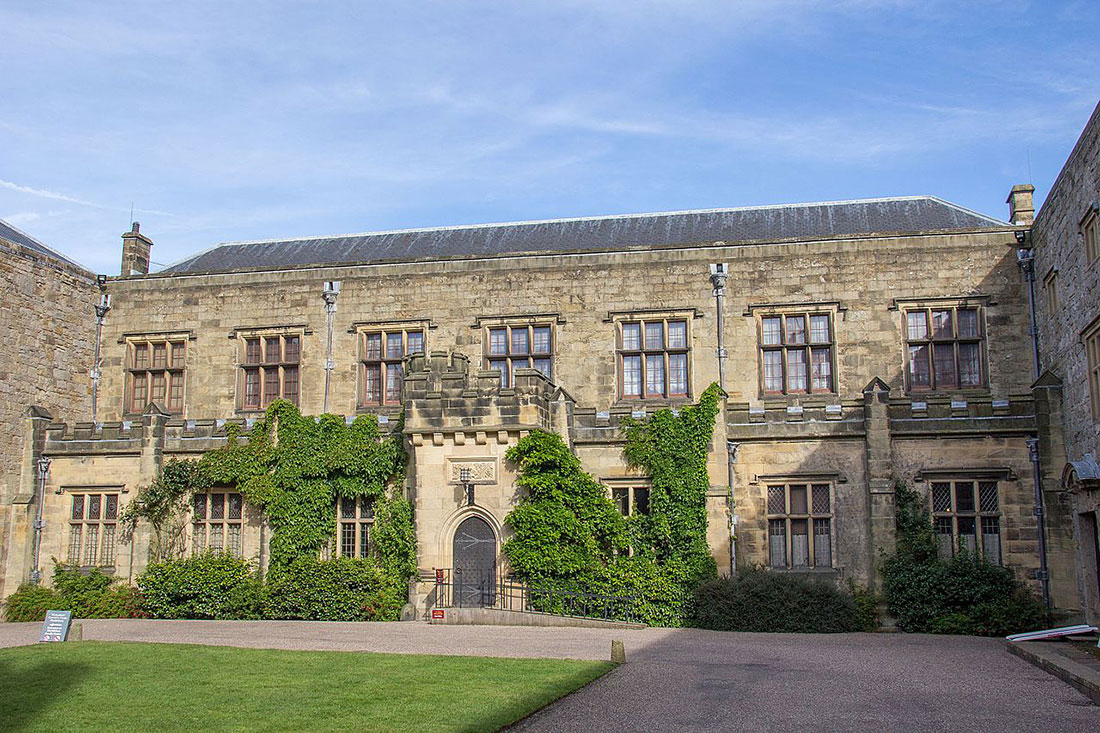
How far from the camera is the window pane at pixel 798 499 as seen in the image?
835 inches

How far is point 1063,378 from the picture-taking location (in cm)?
2003

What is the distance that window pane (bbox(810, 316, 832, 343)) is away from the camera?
2359 cm

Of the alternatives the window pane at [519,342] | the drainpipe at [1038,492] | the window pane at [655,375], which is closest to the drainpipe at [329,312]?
the window pane at [519,342]

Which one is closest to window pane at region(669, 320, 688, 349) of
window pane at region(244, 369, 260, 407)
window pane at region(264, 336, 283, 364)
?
window pane at region(264, 336, 283, 364)

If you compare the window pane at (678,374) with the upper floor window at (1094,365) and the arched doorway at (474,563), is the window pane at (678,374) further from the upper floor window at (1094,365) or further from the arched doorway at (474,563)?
the upper floor window at (1094,365)

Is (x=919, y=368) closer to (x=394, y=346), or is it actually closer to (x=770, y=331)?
(x=770, y=331)

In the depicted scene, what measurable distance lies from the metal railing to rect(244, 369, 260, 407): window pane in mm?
7784

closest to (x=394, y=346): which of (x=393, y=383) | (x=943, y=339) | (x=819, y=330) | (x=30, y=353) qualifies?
(x=393, y=383)

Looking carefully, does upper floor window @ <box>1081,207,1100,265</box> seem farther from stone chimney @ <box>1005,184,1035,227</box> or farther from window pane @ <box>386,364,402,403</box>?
window pane @ <box>386,364,402,403</box>

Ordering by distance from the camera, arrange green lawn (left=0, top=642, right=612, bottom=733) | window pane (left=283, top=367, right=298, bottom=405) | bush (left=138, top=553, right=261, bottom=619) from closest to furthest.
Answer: green lawn (left=0, top=642, right=612, bottom=733) < bush (left=138, top=553, right=261, bottom=619) < window pane (left=283, top=367, right=298, bottom=405)

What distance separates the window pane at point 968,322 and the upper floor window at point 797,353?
2728 mm

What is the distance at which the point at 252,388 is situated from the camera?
2595cm

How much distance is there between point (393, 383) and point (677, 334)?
267 inches

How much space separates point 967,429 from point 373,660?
12578mm
